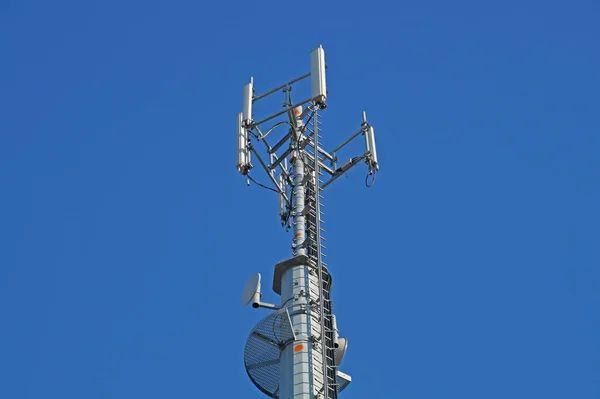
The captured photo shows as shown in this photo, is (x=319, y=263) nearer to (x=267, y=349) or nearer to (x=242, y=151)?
(x=267, y=349)

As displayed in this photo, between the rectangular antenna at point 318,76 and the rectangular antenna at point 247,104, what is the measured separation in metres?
1.98

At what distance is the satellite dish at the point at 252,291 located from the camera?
23.4 m

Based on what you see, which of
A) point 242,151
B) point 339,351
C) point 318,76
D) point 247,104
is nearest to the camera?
point 339,351

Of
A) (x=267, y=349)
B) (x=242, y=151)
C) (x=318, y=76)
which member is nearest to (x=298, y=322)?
(x=267, y=349)

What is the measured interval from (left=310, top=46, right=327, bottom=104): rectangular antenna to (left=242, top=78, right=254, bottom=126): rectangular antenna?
1.98m

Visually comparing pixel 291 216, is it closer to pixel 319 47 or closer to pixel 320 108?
pixel 320 108

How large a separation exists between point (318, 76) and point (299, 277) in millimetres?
5423

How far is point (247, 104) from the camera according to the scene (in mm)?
26969

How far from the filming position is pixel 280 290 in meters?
24.1

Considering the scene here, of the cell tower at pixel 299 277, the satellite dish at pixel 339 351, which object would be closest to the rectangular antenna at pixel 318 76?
the cell tower at pixel 299 277

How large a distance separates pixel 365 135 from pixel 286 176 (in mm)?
2405

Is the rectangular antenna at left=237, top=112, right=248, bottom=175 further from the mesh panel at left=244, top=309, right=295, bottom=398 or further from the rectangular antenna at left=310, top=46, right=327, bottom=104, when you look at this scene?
the mesh panel at left=244, top=309, right=295, bottom=398

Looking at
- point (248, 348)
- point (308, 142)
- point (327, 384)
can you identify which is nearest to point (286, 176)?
point (308, 142)

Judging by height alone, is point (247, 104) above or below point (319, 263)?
above
